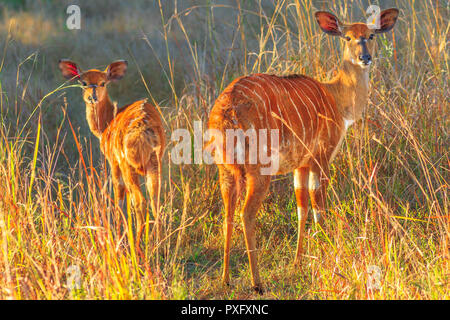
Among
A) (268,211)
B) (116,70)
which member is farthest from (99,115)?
(268,211)

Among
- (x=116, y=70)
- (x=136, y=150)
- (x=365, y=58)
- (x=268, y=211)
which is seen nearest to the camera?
(x=365, y=58)

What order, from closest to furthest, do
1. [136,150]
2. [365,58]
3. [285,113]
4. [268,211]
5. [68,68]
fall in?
[285,113] < [365,58] < [136,150] < [268,211] < [68,68]

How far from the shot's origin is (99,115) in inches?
220

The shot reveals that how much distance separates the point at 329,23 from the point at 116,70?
181cm

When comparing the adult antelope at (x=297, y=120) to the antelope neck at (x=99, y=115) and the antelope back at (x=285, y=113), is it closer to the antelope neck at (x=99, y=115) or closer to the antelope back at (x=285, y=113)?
the antelope back at (x=285, y=113)

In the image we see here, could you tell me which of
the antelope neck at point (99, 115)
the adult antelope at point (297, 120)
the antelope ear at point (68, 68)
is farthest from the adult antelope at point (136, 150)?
the adult antelope at point (297, 120)

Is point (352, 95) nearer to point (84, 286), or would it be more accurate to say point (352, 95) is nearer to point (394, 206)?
point (394, 206)

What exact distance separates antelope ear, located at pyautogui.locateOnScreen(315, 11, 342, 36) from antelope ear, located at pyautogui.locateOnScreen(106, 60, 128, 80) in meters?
1.65

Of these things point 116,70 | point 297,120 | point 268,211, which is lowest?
point 268,211

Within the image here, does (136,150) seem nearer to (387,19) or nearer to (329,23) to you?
(329,23)

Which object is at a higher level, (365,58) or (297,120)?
(365,58)

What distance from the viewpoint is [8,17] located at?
10.5 m

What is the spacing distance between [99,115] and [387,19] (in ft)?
7.72

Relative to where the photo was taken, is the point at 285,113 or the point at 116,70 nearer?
the point at 285,113
